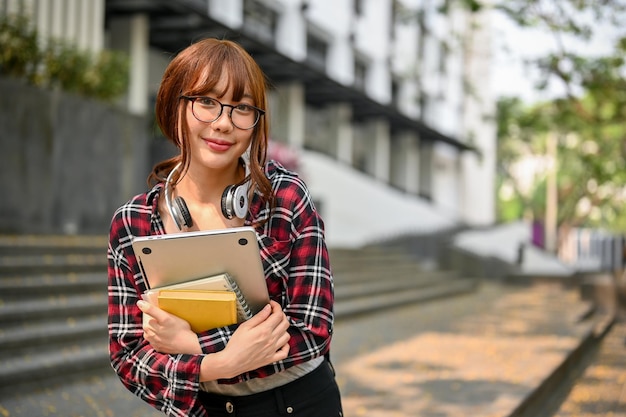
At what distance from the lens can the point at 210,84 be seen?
76.1 inches

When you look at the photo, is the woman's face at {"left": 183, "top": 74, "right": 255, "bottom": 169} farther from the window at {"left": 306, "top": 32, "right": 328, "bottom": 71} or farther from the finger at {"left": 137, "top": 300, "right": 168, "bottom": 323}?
the window at {"left": 306, "top": 32, "right": 328, "bottom": 71}

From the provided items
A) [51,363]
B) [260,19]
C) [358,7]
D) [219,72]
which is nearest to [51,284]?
[51,363]

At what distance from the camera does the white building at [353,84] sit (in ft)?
56.4

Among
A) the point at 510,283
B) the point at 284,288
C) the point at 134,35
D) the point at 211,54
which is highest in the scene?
the point at 134,35

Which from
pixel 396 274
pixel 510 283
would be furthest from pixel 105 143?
pixel 510 283

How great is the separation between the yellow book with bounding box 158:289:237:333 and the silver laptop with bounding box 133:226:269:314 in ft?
0.15

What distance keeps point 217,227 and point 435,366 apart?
6695 mm

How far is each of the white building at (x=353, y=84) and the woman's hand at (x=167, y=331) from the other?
35.4 ft

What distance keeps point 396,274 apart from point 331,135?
11.5m

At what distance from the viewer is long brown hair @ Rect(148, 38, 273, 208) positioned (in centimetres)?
194

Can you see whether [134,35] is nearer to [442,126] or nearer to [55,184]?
[55,184]

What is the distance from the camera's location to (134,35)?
1727 centimetres

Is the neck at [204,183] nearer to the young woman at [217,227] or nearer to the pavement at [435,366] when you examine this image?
the young woman at [217,227]

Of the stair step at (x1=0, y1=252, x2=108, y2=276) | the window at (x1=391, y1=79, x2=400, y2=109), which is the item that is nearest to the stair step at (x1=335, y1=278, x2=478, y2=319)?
the stair step at (x1=0, y1=252, x2=108, y2=276)
